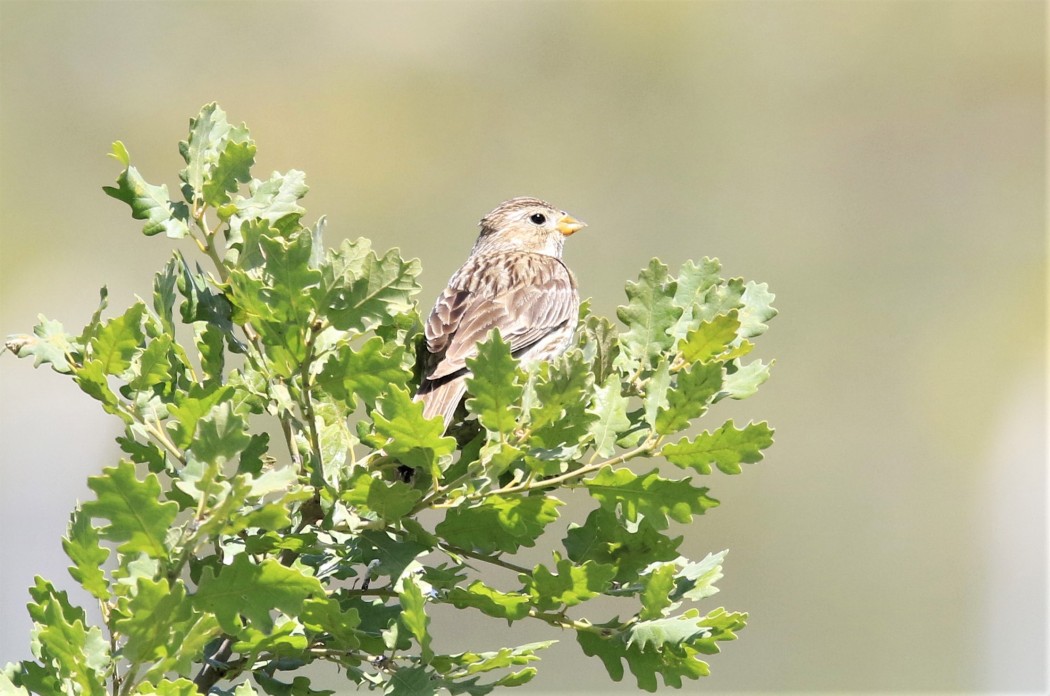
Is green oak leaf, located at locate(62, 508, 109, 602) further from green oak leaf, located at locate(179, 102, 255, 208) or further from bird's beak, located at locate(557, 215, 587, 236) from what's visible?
bird's beak, located at locate(557, 215, 587, 236)

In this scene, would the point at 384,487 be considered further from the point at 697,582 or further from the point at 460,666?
the point at 697,582

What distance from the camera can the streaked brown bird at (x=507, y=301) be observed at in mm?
2828

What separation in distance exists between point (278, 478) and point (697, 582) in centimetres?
79

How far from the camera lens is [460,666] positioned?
1716 mm

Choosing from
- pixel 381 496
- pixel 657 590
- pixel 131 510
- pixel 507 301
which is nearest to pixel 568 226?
pixel 507 301

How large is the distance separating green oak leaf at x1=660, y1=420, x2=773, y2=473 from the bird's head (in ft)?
10.5

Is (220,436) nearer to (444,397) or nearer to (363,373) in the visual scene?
(363,373)

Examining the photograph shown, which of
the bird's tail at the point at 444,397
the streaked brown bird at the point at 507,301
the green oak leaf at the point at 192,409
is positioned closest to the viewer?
the green oak leaf at the point at 192,409

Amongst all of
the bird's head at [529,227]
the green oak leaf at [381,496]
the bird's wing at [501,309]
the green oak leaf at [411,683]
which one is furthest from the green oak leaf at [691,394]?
the bird's head at [529,227]

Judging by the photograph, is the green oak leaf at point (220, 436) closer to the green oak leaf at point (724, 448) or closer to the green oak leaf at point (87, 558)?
the green oak leaf at point (87, 558)

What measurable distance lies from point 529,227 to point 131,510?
3565 mm

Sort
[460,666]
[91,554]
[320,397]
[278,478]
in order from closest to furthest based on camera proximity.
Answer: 1. [278,478]
2. [91,554]
3. [460,666]
4. [320,397]

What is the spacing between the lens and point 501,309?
11.8ft

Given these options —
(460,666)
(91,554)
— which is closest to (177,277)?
(91,554)
